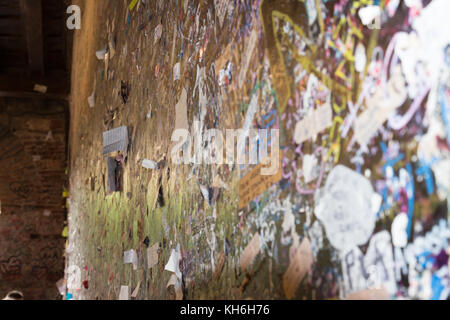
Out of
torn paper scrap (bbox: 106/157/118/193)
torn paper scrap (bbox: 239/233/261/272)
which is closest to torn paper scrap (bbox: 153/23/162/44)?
torn paper scrap (bbox: 106/157/118/193)

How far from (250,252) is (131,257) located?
1127 mm

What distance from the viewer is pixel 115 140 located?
2.35 metres

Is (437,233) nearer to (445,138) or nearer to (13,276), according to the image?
(445,138)

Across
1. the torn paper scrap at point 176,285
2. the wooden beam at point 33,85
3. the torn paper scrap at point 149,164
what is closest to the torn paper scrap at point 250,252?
the torn paper scrap at point 176,285

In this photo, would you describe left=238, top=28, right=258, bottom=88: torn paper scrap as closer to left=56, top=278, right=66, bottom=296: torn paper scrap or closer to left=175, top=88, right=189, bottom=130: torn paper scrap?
left=175, top=88, right=189, bottom=130: torn paper scrap

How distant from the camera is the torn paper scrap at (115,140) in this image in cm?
211

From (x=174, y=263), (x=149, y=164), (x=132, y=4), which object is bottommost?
(x=174, y=263)

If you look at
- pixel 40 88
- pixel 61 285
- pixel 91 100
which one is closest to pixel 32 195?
pixel 61 285

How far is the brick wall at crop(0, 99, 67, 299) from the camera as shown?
6.65 metres

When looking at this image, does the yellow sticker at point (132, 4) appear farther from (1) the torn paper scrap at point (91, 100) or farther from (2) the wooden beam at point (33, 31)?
(2) the wooden beam at point (33, 31)

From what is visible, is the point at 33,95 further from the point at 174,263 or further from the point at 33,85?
the point at 174,263

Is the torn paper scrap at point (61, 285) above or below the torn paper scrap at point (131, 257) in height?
below

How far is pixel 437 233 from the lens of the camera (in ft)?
1.38

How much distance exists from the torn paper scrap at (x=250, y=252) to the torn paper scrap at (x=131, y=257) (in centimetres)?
99
